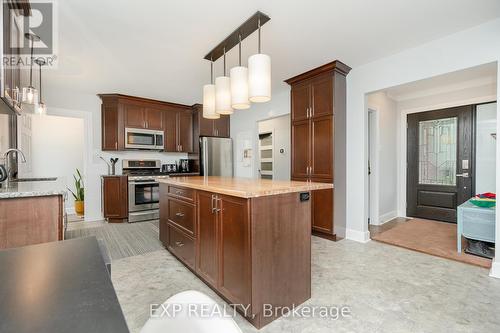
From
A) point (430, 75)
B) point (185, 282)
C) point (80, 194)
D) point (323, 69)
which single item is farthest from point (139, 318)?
point (80, 194)

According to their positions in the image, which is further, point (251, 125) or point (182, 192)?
point (251, 125)

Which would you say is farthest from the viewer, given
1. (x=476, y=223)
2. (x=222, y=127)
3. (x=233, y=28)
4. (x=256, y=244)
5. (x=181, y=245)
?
(x=222, y=127)

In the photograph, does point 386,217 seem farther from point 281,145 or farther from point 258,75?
point 258,75

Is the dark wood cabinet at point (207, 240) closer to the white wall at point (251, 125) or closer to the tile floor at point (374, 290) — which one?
the tile floor at point (374, 290)

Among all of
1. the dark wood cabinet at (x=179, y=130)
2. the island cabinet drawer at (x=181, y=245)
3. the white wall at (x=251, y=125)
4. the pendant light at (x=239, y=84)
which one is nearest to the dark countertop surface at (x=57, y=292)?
the island cabinet drawer at (x=181, y=245)

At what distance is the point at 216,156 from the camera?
535 cm

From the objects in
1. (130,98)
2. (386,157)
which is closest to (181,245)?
(130,98)

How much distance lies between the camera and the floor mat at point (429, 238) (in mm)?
2697

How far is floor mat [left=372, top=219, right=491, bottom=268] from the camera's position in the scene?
8.85 ft

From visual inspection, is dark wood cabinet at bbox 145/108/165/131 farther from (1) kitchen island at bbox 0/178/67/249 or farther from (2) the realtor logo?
(1) kitchen island at bbox 0/178/67/249

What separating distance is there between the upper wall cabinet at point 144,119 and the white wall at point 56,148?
1.55m

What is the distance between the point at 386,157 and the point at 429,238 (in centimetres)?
161

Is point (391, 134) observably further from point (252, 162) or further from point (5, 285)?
point (5, 285)

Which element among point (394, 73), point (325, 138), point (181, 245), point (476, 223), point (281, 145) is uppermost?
point (394, 73)
